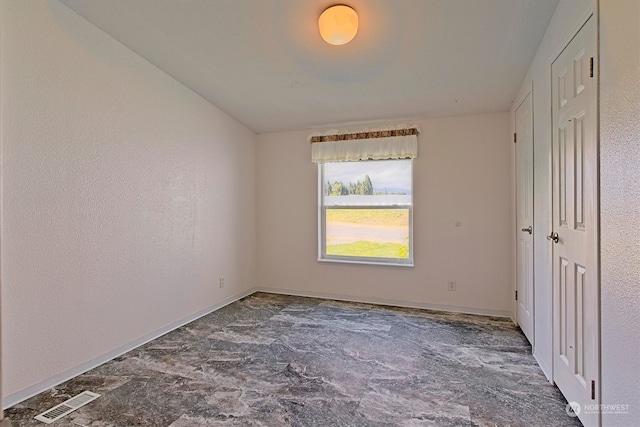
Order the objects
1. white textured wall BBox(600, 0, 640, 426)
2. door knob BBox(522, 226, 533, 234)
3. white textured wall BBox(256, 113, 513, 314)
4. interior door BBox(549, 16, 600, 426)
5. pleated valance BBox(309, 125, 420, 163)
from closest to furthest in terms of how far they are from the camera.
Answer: white textured wall BBox(600, 0, 640, 426) < interior door BBox(549, 16, 600, 426) < door knob BBox(522, 226, 533, 234) < white textured wall BBox(256, 113, 513, 314) < pleated valance BBox(309, 125, 420, 163)

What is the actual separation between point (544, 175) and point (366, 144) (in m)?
1.98

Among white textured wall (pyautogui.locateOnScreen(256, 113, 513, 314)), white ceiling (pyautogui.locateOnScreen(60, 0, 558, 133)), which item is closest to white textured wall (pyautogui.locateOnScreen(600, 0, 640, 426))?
white ceiling (pyautogui.locateOnScreen(60, 0, 558, 133))

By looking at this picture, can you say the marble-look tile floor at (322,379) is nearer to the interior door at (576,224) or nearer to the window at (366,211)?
the interior door at (576,224)

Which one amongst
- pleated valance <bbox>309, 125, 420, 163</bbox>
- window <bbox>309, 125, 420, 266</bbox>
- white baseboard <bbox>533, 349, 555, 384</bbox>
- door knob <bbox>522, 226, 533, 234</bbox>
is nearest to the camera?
white baseboard <bbox>533, 349, 555, 384</bbox>

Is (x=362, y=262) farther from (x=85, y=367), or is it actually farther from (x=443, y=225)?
(x=85, y=367)

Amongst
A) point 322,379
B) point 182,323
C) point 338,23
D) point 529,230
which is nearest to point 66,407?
point 182,323

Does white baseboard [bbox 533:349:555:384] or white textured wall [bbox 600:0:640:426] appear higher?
white textured wall [bbox 600:0:640:426]

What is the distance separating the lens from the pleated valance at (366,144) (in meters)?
3.62

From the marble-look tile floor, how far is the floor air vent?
1.7 inches

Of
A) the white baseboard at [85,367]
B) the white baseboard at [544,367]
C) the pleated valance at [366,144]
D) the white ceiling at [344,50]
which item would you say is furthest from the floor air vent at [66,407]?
the pleated valance at [366,144]

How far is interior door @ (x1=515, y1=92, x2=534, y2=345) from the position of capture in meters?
2.55

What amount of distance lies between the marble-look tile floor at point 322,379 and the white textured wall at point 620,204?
624 mm

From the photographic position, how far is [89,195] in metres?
2.32

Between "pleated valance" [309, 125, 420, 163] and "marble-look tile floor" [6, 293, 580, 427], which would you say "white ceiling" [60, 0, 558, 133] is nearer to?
"pleated valance" [309, 125, 420, 163]
